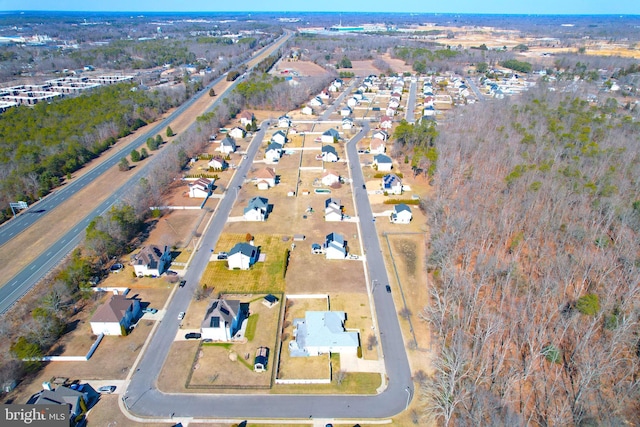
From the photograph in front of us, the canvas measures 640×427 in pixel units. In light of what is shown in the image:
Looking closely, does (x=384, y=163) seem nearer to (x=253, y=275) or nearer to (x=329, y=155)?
(x=329, y=155)

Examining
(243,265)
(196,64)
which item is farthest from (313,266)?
(196,64)

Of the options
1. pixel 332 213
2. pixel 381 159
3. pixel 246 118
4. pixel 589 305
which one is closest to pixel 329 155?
pixel 381 159

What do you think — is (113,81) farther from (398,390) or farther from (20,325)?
(398,390)

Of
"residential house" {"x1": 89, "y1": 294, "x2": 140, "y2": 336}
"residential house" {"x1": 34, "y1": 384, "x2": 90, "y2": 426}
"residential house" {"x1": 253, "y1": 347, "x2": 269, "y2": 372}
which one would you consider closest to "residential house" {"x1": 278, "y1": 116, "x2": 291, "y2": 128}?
"residential house" {"x1": 89, "y1": 294, "x2": 140, "y2": 336}

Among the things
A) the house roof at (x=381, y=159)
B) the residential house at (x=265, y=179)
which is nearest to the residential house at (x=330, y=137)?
the house roof at (x=381, y=159)

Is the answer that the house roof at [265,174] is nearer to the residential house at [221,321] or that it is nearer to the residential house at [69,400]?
the residential house at [221,321]
